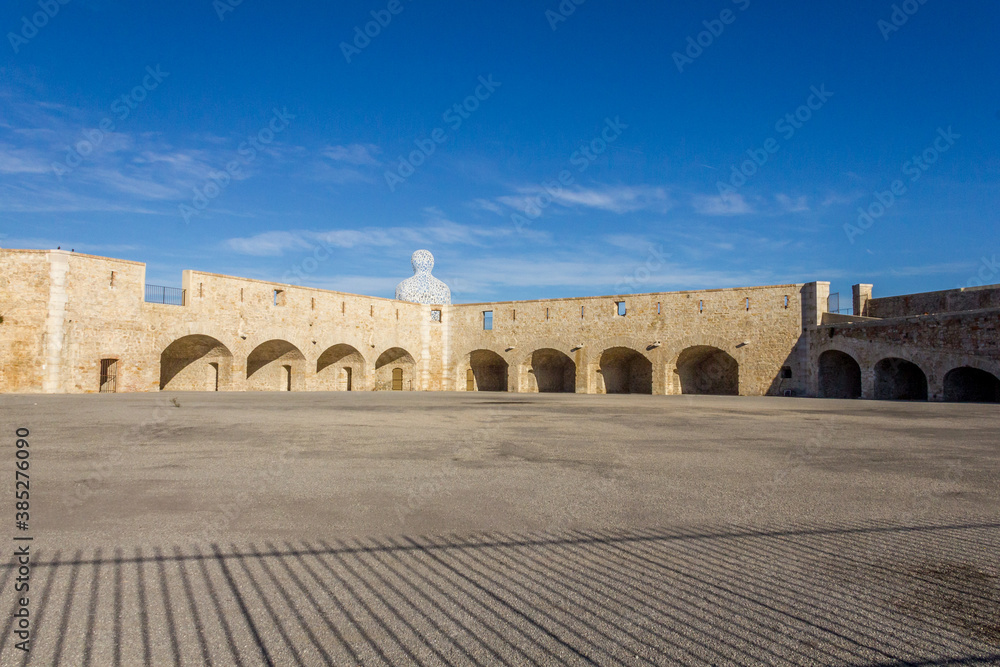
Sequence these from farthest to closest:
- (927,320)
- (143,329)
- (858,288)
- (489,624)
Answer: (858,288) → (143,329) → (927,320) → (489,624)

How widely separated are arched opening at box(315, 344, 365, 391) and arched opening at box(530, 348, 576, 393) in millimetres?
9605

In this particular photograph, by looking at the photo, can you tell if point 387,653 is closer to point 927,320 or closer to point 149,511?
point 149,511

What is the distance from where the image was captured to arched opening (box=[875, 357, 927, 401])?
24.0 metres

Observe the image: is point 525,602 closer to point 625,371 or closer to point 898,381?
point 898,381

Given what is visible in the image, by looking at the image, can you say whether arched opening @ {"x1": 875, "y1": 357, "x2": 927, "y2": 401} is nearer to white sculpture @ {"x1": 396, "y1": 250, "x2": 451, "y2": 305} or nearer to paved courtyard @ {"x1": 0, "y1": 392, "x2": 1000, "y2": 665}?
paved courtyard @ {"x1": 0, "y1": 392, "x2": 1000, "y2": 665}

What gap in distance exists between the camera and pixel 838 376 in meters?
26.7

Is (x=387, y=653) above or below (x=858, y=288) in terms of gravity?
below

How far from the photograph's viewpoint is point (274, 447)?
827cm

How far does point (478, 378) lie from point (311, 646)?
34.3 m

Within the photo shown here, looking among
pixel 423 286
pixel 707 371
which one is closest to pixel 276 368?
pixel 423 286

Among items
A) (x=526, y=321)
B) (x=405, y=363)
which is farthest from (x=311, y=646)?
(x=405, y=363)

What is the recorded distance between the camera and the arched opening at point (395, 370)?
116 ft

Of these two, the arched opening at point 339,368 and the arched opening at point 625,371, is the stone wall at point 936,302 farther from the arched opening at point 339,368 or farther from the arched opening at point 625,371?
the arched opening at point 339,368

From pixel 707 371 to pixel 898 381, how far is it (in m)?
8.93
